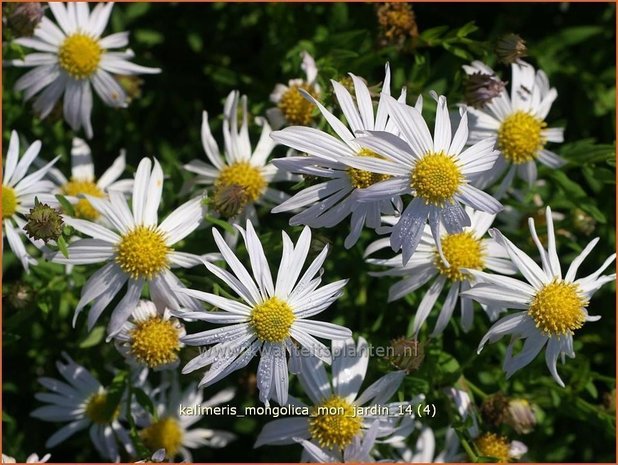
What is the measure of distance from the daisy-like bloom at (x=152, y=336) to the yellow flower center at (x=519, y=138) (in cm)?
160

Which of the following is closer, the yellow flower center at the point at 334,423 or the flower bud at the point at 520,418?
the yellow flower center at the point at 334,423

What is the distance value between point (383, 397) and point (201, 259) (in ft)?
3.00

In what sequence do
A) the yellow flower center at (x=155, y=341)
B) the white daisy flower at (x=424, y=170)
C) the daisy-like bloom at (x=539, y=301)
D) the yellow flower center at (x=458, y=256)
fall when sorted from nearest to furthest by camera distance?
the white daisy flower at (x=424, y=170), the daisy-like bloom at (x=539, y=301), the yellow flower center at (x=155, y=341), the yellow flower center at (x=458, y=256)

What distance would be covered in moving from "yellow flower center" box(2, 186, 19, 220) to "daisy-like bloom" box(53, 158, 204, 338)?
1.35ft

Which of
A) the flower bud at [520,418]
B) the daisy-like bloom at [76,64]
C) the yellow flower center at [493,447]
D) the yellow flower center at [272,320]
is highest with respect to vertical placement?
the daisy-like bloom at [76,64]

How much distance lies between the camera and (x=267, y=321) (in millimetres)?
2951

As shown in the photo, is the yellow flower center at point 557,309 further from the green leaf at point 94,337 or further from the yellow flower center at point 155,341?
the green leaf at point 94,337

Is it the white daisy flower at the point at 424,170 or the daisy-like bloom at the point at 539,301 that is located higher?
the white daisy flower at the point at 424,170

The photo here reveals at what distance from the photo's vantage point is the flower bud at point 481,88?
3.33 metres

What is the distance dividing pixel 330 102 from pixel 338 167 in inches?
16.4

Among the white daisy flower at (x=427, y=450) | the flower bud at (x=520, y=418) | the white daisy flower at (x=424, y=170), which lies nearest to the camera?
the white daisy flower at (x=424, y=170)

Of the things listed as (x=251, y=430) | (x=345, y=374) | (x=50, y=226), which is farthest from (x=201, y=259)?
(x=251, y=430)

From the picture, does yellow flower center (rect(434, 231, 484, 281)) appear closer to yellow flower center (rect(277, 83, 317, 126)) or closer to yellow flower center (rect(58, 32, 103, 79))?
yellow flower center (rect(277, 83, 317, 126))

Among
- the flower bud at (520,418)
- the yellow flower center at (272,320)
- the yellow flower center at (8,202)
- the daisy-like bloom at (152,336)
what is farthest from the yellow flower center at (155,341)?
the flower bud at (520,418)
